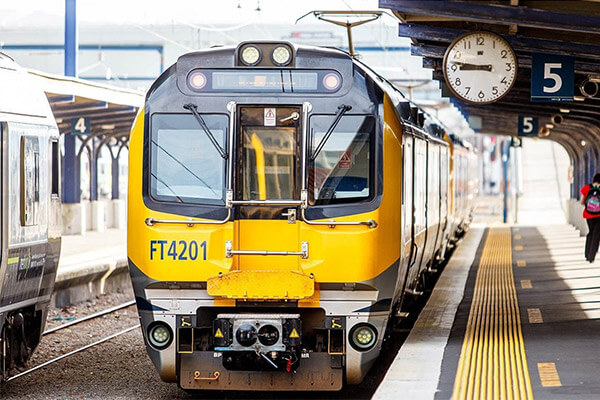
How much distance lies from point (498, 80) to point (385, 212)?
396cm

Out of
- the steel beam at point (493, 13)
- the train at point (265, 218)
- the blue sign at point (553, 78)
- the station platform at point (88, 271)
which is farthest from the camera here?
the station platform at point (88, 271)

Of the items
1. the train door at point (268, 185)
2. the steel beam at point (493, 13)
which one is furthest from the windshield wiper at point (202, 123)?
the steel beam at point (493, 13)

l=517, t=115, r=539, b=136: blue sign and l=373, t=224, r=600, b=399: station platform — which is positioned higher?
l=517, t=115, r=539, b=136: blue sign

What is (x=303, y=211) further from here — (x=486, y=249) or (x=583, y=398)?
(x=486, y=249)

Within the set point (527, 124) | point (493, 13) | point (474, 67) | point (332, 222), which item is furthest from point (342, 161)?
point (527, 124)

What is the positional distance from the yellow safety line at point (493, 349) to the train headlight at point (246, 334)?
5.20 ft

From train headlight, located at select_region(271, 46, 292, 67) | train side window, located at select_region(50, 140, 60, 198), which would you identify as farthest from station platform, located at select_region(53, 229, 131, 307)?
train headlight, located at select_region(271, 46, 292, 67)

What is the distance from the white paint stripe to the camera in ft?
27.1

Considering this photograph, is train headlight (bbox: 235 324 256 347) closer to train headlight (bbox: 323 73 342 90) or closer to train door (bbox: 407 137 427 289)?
train headlight (bbox: 323 73 342 90)

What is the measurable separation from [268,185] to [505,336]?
3512 mm

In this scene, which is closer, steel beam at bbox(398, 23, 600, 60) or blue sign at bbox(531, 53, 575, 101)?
steel beam at bbox(398, 23, 600, 60)

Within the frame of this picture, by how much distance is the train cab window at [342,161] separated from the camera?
29.8ft

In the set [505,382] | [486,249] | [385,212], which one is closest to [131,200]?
[385,212]

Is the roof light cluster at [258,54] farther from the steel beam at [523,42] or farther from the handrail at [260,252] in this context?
the steel beam at [523,42]
